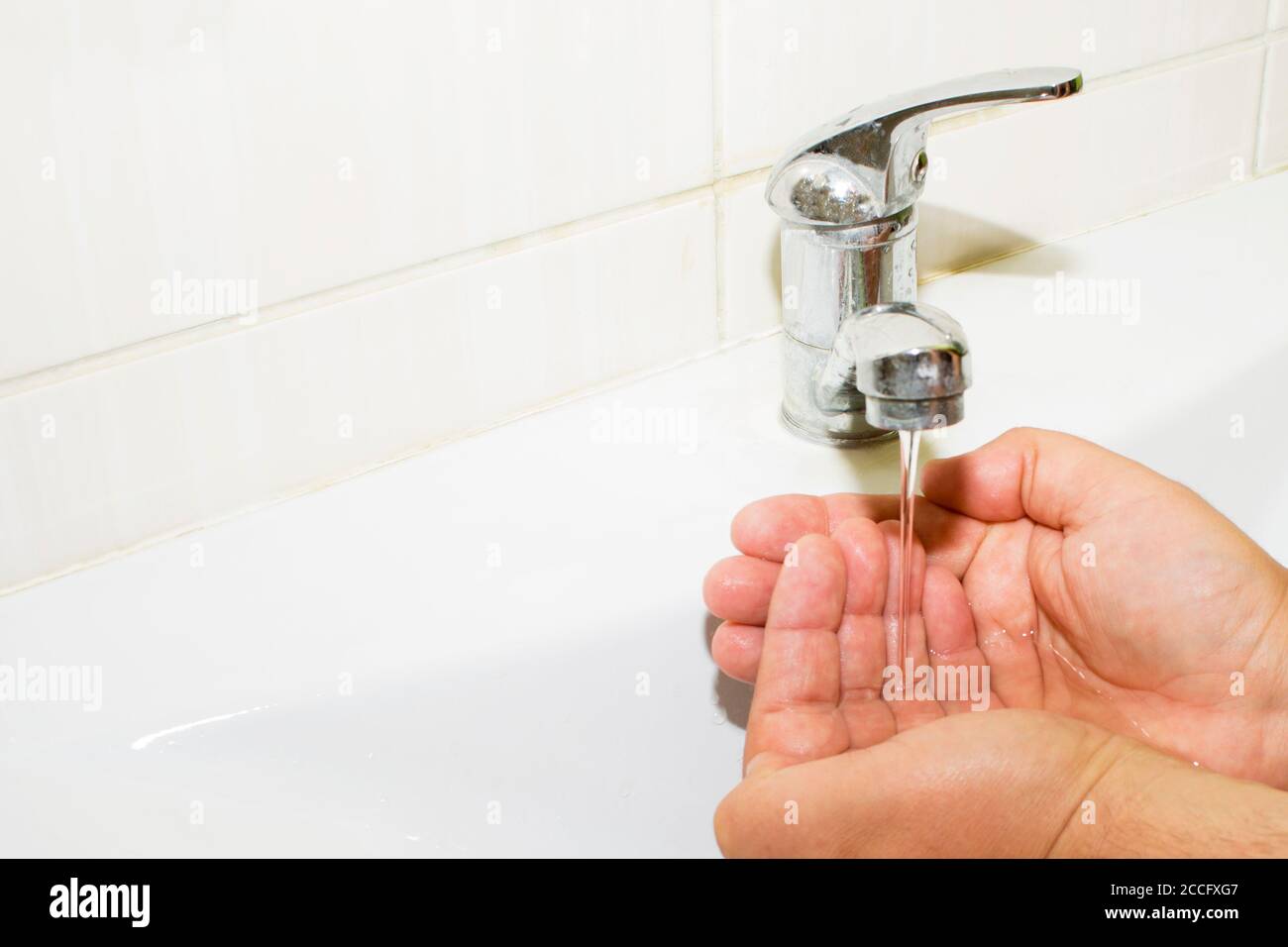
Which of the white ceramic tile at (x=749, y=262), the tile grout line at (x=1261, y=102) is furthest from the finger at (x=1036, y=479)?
the tile grout line at (x=1261, y=102)

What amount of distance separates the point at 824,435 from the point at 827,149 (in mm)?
109

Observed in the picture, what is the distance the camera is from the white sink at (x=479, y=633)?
392 mm

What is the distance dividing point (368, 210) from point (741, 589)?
0.55 feet

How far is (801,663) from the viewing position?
41cm

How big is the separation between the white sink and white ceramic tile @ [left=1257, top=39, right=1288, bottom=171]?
6.8 inches

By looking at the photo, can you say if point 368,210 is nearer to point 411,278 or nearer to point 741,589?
point 411,278

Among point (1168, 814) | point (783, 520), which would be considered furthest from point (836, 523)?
point (1168, 814)

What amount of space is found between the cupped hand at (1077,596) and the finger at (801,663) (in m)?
0.01

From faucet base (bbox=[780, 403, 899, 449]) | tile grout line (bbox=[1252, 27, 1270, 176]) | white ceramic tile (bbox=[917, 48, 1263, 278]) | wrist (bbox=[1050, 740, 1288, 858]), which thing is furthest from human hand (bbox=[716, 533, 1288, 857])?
tile grout line (bbox=[1252, 27, 1270, 176])

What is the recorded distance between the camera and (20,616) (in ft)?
1.41

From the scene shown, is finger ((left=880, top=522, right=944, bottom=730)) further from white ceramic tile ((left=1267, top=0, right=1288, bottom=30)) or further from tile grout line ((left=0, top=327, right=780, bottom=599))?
white ceramic tile ((left=1267, top=0, right=1288, bottom=30))

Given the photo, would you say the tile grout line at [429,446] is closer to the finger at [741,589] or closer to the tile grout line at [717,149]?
the tile grout line at [717,149]
